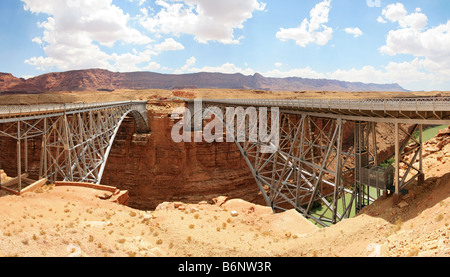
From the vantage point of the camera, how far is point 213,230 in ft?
35.2

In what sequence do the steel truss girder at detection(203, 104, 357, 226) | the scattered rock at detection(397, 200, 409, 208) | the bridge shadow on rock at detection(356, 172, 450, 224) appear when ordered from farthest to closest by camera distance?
the steel truss girder at detection(203, 104, 357, 226) < the scattered rock at detection(397, 200, 409, 208) < the bridge shadow on rock at detection(356, 172, 450, 224)

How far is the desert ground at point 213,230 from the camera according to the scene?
22.8ft

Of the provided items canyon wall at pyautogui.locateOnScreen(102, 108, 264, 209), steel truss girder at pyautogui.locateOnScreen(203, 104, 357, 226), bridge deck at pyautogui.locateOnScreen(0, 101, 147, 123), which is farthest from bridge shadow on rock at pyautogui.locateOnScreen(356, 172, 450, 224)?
canyon wall at pyautogui.locateOnScreen(102, 108, 264, 209)

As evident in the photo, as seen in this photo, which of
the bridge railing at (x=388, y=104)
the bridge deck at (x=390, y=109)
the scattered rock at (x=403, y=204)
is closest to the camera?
the bridge railing at (x=388, y=104)

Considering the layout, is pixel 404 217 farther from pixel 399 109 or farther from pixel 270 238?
pixel 270 238

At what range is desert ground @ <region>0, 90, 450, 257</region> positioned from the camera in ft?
22.8

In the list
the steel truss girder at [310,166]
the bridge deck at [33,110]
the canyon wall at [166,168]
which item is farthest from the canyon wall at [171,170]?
the bridge deck at [33,110]

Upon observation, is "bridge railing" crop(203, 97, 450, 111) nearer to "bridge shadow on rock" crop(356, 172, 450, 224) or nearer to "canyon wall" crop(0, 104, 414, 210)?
"bridge shadow on rock" crop(356, 172, 450, 224)

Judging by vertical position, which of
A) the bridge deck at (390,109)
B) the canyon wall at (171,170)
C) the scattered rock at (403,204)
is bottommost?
the canyon wall at (171,170)

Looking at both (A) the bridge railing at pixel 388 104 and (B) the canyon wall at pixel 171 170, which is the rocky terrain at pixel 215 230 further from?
(B) the canyon wall at pixel 171 170

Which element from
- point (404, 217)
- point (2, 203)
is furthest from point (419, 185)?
point (2, 203)
